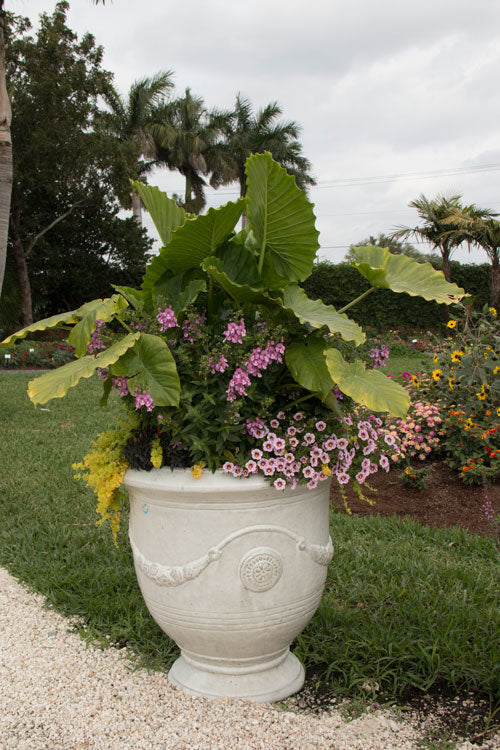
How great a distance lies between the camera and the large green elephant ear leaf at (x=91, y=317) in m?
1.83

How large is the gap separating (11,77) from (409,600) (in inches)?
615

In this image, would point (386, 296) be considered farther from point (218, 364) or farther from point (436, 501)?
point (218, 364)

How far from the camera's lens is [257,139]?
26.8 m

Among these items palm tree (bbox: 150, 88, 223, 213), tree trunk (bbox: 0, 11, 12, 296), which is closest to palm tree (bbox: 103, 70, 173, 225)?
palm tree (bbox: 150, 88, 223, 213)

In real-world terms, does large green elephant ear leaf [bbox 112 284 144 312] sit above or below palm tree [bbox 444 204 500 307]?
below

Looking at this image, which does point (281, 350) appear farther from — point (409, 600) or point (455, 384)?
point (455, 384)

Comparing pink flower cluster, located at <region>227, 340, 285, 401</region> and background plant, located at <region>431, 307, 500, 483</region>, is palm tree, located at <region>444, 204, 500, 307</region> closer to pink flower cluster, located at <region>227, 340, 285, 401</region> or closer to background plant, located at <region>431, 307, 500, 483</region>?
background plant, located at <region>431, 307, 500, 483</region>

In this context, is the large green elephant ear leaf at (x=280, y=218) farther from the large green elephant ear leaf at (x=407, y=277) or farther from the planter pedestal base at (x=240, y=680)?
the planter pedestal base at (x=240, y=680)

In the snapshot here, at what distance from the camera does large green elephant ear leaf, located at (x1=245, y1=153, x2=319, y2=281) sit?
1815 mm

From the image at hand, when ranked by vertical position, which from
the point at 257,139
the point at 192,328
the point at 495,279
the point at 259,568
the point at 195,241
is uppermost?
the point at 257,139

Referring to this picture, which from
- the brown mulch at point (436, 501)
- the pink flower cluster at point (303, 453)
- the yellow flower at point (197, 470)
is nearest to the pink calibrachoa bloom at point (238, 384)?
the pink flower cluster at point (303, 453)

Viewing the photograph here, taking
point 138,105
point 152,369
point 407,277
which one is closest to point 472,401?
point 407,277

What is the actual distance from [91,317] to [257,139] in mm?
26959

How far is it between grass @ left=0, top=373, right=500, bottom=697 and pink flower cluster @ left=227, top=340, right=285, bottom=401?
3.66 ft
